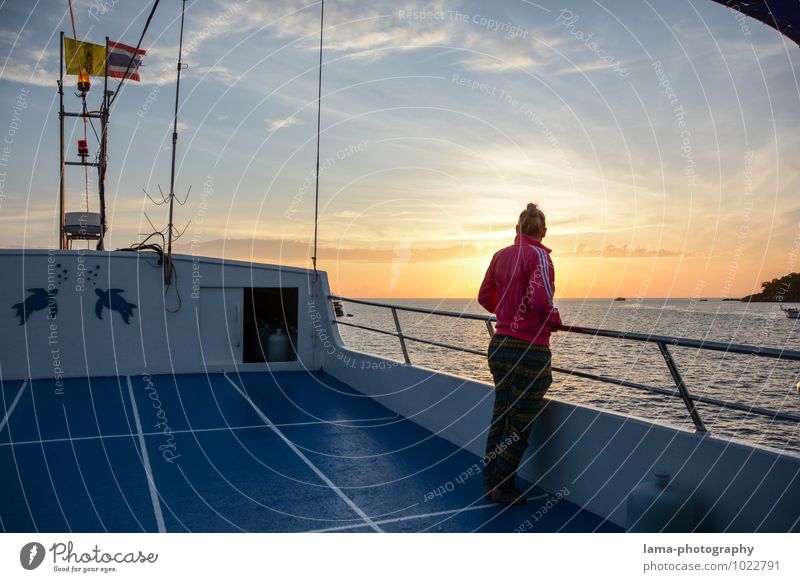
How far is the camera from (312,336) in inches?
353

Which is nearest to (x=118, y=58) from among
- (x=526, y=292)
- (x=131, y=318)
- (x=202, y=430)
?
(x=131, y=318)

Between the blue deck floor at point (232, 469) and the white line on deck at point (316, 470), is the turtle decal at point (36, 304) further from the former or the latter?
the white line on deck at point (316, 470)

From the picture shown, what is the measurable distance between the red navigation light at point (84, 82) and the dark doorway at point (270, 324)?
7093 mm

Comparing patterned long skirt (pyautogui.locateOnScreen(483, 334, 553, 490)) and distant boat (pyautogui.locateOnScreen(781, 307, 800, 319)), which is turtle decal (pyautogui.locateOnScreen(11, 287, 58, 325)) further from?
distant boat (pyautogui.locateOnScreen(781, 307, 800, 319))

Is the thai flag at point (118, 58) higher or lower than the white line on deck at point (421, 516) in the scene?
higher

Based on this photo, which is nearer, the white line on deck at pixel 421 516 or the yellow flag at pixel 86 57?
the white line on deck at pixel 421 516

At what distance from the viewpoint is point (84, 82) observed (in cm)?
1312

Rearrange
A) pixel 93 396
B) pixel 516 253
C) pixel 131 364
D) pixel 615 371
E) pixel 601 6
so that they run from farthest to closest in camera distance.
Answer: pixel 615 371
pixel 131 364
pixel 93 396
pixel 601 6
pixel 516 253

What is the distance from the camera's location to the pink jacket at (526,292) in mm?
3682

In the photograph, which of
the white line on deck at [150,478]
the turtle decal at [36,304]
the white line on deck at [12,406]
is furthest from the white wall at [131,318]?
the white line on deck at [150,478]

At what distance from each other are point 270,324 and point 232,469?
483 centimetres

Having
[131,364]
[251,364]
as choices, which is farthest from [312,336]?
[131,364]
